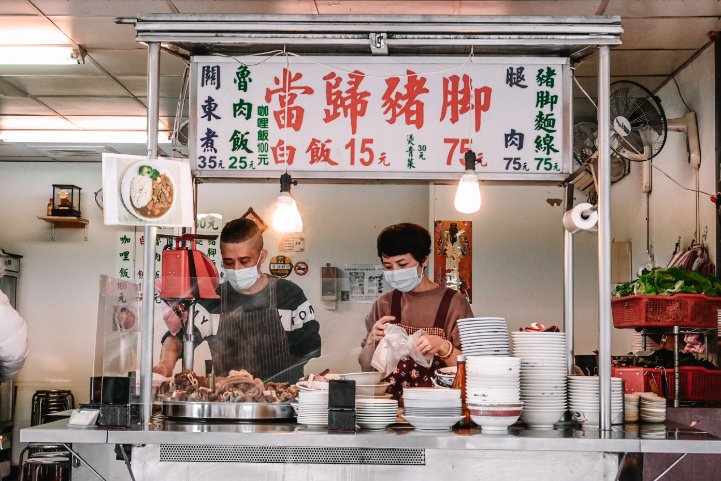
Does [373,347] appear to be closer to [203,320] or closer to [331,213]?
[203,320]

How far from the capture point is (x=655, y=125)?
5820mm

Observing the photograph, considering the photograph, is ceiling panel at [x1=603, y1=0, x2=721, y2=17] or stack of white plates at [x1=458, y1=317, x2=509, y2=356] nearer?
stack of white plates at [x1=458, y1=317, x2=509, y2=356]

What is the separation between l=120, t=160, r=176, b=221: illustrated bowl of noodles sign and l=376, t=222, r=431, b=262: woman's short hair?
1371 millimetres

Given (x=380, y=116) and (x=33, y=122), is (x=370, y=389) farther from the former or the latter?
(x=33, y=122)

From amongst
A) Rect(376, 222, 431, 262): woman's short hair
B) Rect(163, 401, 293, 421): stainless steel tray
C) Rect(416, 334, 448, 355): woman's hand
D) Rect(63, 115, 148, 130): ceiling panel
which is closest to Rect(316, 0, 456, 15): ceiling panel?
Rect(376, 222, 431, 262): woman's short hair

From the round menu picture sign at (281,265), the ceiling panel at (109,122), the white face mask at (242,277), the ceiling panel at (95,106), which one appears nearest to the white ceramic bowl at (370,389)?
the white face mask at (242,277)

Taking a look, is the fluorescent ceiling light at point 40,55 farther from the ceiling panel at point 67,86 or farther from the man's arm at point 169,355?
the man's arm at point 169,355

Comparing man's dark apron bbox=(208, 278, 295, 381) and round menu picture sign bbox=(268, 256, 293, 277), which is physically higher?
round menu picture sign bbox=(268, 256, 293, 277)

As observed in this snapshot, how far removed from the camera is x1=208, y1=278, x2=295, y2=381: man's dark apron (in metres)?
3.49

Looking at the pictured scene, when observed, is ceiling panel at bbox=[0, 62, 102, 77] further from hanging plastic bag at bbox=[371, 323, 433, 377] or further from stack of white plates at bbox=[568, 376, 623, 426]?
stack of white plates at bbox=[568, 376, 623, 426]

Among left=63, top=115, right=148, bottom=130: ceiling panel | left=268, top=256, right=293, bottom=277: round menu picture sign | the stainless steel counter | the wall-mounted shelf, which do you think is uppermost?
left=63, top=115, right=148, bottom=130: ceiling panel

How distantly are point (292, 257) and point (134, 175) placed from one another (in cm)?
565

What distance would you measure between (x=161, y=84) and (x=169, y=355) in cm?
418

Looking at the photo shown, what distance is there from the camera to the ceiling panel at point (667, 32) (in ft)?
18.1
